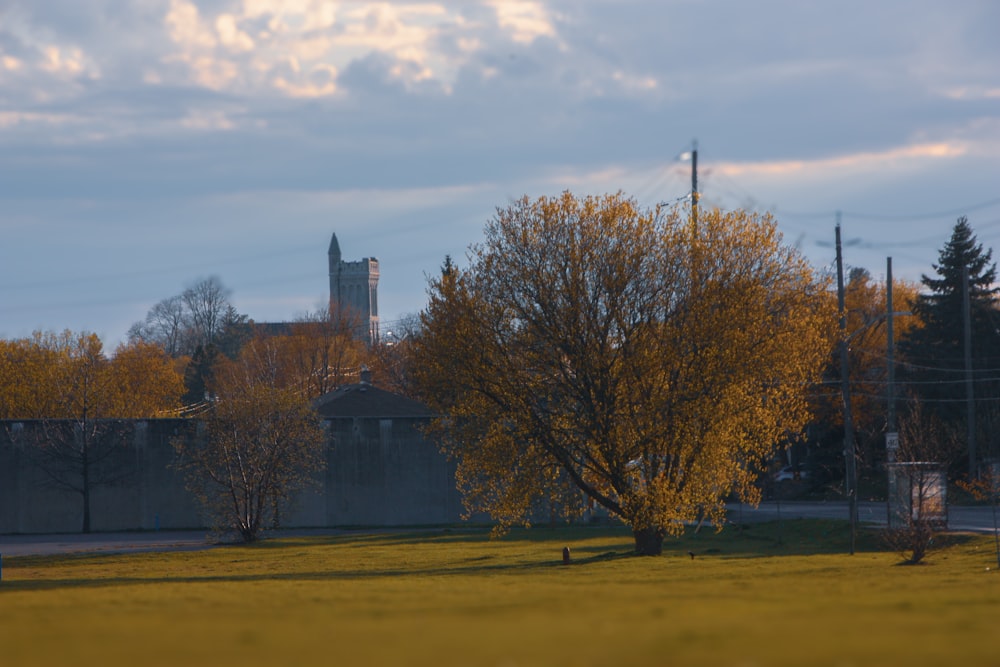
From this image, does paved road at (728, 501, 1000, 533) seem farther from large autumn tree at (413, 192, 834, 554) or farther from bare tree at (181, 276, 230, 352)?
bare tree at (181, 276, 230, 352)

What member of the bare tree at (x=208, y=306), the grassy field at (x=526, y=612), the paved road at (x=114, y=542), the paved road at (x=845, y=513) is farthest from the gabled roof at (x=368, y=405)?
the bare tree at (x=208, y=306)

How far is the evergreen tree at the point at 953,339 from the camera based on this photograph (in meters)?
57.9

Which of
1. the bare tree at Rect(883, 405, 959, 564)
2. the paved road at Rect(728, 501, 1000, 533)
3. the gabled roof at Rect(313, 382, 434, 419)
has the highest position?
the gabled roof at Rect(313, 382, 434, 419)

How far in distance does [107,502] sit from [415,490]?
1458 centimetres

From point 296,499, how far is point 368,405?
7570 millimetres

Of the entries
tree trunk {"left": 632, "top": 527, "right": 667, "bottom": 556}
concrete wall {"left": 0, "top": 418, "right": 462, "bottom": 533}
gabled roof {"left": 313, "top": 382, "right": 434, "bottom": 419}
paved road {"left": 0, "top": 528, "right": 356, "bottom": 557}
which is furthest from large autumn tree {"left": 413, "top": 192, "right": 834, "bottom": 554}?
gabled roof {"left": 313, "top": 382, "right": 434, "bottom": 419}

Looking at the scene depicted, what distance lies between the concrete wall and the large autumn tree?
73.3 ft

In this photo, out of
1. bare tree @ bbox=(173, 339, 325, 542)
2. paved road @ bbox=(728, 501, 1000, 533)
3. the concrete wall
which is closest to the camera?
paved road @ bbox=(728, 501, 1000, 533)

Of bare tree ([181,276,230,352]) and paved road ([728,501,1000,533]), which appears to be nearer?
paved road ([728,501,1000,533])

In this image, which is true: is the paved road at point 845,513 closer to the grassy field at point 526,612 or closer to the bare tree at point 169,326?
the grassy field at point 526,612

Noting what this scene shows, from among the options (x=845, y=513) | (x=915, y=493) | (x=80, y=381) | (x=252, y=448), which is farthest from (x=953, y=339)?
(x=80, y=381)

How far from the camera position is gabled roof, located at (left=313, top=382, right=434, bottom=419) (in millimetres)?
58156

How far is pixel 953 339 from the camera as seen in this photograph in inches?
2339

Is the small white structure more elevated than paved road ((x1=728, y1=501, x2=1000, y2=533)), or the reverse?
the small white structure
